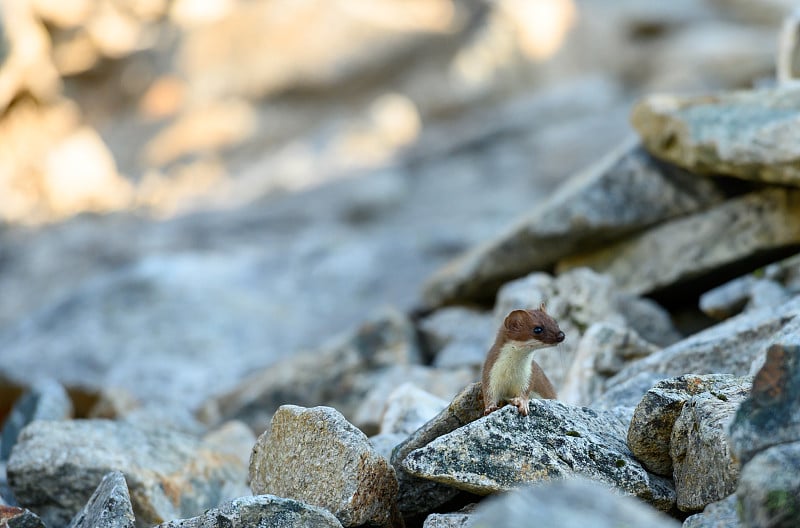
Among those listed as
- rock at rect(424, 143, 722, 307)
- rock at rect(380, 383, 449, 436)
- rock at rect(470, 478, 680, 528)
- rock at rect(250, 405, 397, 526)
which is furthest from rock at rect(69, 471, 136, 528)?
rock at rect(424, 143, 722, 307)

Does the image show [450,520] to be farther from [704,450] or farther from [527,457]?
[704,450]

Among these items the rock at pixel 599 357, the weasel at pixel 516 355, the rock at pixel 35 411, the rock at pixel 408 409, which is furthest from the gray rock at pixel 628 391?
the rock at pixel 35 411

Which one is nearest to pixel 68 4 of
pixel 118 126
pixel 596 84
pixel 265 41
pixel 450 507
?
pixel 118 126

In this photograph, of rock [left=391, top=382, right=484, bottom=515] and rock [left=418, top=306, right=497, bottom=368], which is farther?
rock [left=418, top=306, right=497, bottom=368]

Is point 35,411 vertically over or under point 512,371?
under

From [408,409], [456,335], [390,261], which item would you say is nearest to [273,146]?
[390,261]

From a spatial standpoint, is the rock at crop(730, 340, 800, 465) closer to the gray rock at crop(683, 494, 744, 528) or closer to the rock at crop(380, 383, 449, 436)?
the gray rock at crop(683, 494, 744, 528)

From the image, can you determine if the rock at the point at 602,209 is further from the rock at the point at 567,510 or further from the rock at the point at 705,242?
the rock at the point at 567,510
